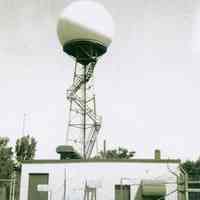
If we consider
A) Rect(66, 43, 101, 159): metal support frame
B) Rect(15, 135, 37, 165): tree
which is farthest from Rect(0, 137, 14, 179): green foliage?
Rect(66, 43, 101, 159): metal support frame

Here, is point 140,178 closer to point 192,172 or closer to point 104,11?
point 104,11

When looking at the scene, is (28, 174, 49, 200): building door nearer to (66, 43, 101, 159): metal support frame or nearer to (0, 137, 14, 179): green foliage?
(66, 43, 101, 159): metal support frame

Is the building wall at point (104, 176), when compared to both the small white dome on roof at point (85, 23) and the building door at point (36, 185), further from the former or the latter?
the small white dome on roof at point (85, 23)

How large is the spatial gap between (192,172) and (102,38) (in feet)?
122

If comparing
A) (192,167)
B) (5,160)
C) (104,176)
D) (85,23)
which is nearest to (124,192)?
(104,176)

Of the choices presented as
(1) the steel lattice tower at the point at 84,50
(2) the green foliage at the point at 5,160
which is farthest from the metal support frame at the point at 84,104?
(2) the green foliage at the point at 5,160

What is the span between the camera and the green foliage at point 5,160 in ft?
158

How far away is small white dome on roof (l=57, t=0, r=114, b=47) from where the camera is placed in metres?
27.5

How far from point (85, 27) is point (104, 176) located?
10.4m

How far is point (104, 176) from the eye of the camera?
2447 cm

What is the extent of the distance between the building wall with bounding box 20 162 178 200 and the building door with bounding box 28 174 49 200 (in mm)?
568

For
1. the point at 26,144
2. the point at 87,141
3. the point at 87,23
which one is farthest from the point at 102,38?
the point at 26,144

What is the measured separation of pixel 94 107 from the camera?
29531 mm

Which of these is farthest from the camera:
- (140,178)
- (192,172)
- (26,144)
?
(192,172)
